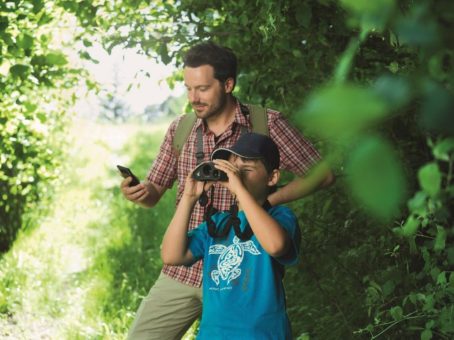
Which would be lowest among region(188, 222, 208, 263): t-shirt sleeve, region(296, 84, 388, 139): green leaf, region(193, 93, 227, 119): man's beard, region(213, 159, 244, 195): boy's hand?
region(188, 222, 208, 263): t-shirt sleeve

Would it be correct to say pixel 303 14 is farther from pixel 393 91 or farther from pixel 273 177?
pixel 393 91

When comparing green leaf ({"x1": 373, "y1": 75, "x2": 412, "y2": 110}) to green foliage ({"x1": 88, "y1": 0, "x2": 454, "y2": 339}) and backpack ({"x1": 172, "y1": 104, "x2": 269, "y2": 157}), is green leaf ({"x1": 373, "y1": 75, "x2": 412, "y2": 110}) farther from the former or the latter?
backpack ({"x1": 172, "y1": 104, "x2": 269, "y2": 157})

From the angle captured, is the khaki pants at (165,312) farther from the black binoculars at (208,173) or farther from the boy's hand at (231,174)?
the boy's hand at (231,174)

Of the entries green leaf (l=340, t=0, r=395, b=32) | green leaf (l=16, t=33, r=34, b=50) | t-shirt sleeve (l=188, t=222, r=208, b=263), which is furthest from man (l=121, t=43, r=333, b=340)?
green leaf (l=340, t=0, r=395, b=32)

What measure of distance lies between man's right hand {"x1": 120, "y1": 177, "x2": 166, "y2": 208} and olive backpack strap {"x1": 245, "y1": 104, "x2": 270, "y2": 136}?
58cm

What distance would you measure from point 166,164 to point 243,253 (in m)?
1.07

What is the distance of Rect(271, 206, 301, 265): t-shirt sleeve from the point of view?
294 centimetres

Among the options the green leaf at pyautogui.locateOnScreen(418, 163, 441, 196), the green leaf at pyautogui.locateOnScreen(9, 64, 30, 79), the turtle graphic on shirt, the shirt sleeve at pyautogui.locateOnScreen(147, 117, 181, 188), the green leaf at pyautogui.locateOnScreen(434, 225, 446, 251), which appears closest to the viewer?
the green leaf at pyautogui.locateOnScreen(418, 163, 441, 196)

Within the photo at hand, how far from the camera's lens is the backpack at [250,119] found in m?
3.80

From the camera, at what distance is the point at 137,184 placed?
376 cm

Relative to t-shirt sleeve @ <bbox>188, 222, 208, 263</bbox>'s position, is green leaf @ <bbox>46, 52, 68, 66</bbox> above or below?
above

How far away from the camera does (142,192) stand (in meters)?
3.78

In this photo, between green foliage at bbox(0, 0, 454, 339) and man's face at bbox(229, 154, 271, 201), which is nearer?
man's face at bbox(229, 154, 271, 201)

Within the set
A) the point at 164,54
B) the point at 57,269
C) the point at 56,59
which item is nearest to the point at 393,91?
the point at 56,59
